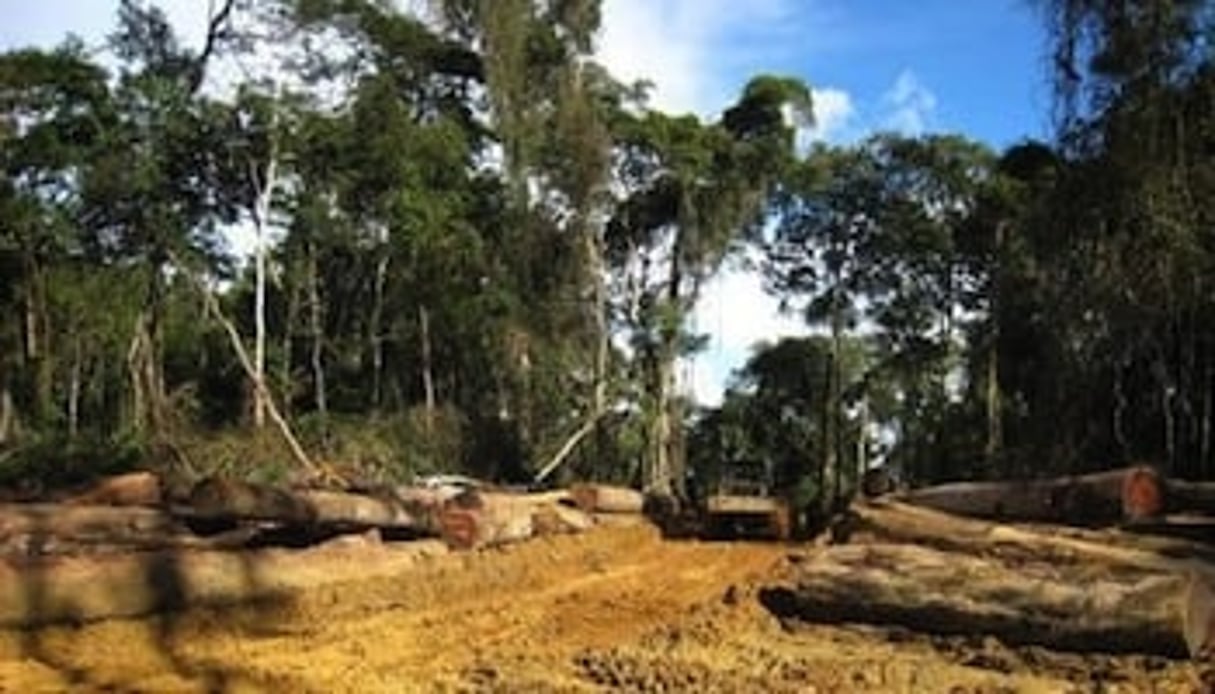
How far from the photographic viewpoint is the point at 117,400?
34.0 metres

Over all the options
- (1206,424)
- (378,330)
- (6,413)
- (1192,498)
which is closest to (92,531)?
(1192,498)

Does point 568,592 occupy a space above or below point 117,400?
below

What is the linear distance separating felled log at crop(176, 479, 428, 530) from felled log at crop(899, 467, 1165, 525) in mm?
4032

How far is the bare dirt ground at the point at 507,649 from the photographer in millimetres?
7668

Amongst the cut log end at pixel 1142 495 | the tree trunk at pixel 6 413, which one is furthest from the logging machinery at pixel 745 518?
the tree trunk at pixel 6 413

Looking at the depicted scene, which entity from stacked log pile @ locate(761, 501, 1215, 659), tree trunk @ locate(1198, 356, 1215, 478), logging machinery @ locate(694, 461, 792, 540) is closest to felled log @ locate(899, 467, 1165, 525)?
stacked log pile @ locate(761, 501, 1215, 659)

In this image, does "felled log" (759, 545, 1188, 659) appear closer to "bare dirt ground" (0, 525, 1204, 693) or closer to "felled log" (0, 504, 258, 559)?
"bare dirt ground" (0, 525, 1204, 693)

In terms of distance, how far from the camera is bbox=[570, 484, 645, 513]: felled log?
617 inches

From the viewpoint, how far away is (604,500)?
52.1 feet

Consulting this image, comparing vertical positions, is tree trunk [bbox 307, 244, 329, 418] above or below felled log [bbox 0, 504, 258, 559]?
above

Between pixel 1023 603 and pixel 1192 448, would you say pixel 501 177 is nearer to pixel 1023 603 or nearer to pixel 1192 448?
pixel 1192 448

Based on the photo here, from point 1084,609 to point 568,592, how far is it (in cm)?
374

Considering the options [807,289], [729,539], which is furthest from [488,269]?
[729,539]

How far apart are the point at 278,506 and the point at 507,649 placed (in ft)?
9.55
